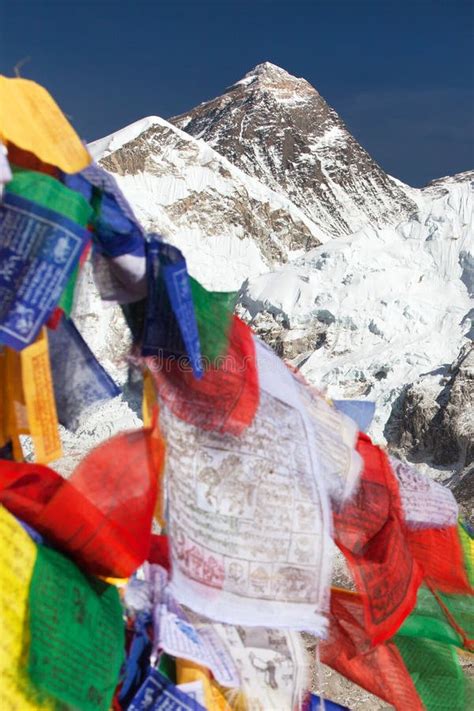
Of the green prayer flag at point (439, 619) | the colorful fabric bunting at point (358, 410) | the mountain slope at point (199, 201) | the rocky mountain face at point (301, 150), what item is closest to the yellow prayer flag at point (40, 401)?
the colorful fabric bunting at point (358, 410)

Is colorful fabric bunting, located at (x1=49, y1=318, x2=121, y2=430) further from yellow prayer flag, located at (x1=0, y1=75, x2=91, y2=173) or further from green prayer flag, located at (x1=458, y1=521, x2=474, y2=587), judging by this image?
green prayer flag, located at (x1=458, y1=521, x2=474, y2=587)

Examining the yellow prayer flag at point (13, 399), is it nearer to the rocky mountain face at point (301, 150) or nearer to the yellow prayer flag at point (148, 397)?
the yellow prayer flag at point (148, 397)

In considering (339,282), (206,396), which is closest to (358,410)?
(206,396)

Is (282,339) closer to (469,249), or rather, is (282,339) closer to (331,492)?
(469,249)

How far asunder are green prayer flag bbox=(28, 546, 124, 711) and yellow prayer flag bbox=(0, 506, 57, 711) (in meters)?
0.01

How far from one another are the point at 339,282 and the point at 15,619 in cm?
2063

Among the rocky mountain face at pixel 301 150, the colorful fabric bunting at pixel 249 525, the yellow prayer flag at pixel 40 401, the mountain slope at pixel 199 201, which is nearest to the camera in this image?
the yellow prayer flag at pixel 40 401

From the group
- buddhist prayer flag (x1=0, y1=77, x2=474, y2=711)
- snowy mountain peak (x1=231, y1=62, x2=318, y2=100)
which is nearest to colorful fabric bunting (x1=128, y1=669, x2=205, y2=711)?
buddhist prayer flag (x1=0, y1=77, x2=474, y2=711)

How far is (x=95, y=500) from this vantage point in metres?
1.22

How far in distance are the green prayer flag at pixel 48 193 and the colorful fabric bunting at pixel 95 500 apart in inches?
13.5

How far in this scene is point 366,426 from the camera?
1796 millimetres

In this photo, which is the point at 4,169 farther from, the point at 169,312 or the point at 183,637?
the point at 183,637

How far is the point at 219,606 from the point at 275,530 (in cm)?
15

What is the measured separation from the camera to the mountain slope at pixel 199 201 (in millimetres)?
38438
